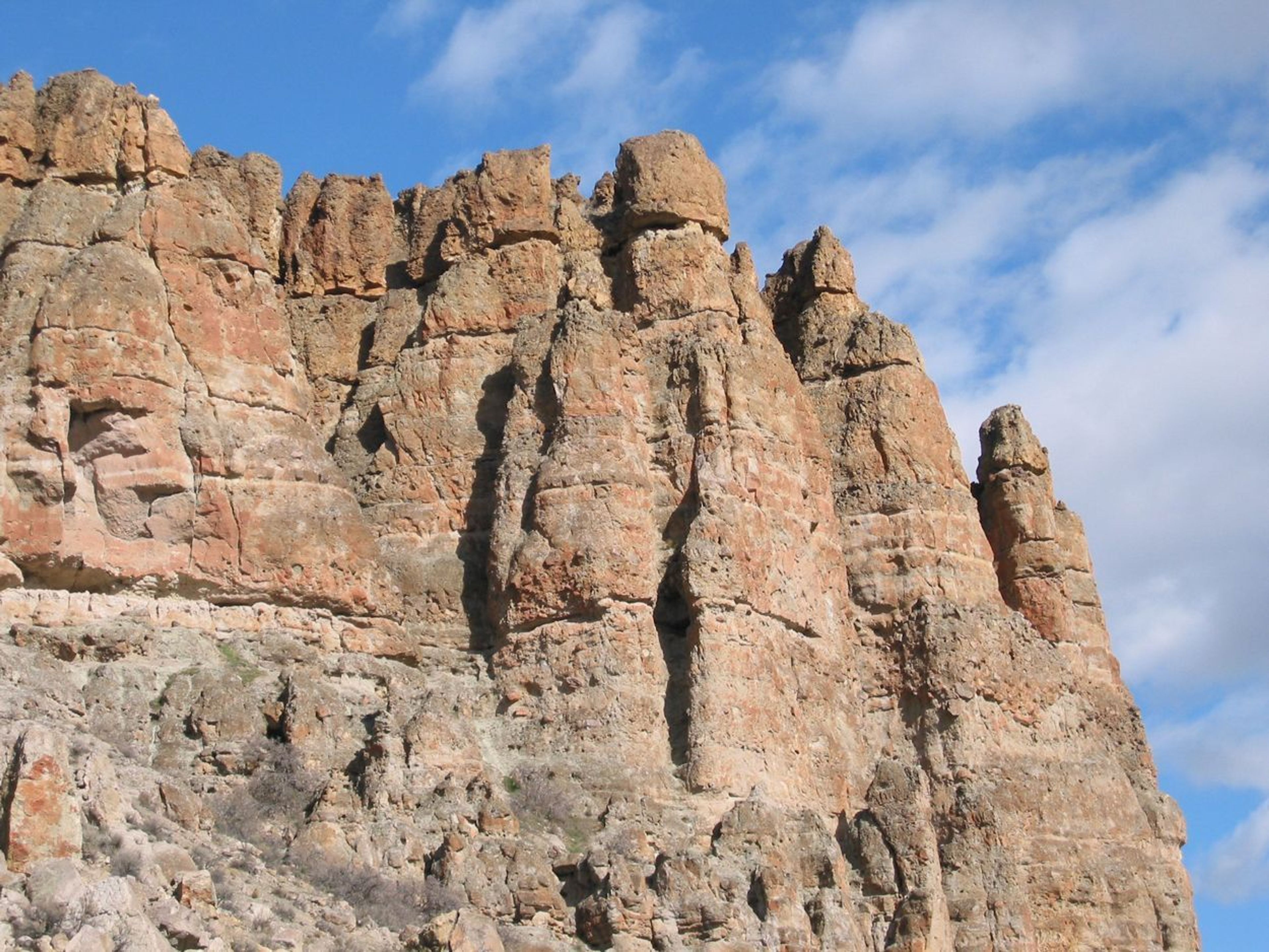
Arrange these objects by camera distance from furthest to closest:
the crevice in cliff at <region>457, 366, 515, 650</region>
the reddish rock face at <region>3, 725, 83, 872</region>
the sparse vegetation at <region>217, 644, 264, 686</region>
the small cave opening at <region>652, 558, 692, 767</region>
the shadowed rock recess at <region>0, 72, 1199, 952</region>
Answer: the crevice in cliff at <region>457, 366, 515, 650</region>, the small cave opening at <region>652, 558, 692, 767</region>, the sparse vegetation at <region>217, 644, 264, 686</region>, the shadowed rock recess at <region>0, 72, 1199, 952</region>, the reddish rock face at <region>3, 725, 83, 872</region>

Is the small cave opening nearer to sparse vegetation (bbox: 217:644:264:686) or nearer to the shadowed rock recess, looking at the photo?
the shadowed rock recess

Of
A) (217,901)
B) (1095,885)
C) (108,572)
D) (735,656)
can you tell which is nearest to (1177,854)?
(1095,885)

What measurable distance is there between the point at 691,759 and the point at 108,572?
8668mm

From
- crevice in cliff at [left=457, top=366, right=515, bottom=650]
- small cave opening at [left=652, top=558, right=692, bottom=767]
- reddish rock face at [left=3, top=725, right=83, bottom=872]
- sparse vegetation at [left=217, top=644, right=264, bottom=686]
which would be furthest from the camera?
crevice in cliff at [left=457, top=366, right=515, bottom=650]

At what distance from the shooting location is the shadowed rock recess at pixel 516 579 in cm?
2966

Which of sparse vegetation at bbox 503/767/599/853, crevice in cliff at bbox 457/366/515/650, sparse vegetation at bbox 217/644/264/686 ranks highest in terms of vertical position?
crevice in cliff at bbox 457/366/515/650

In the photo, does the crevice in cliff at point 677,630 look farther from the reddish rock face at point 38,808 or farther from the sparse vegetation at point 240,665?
the reddish rock face at point 38,808

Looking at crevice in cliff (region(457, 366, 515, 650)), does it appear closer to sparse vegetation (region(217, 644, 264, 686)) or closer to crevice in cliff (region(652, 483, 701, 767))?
crevice in cliff (region(652, 483, 701, 767))

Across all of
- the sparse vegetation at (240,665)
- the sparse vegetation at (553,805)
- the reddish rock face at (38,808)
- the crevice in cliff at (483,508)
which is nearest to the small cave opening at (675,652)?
the sparse vegetation at (553,805)

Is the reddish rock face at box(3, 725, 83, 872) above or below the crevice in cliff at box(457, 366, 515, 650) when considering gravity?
below

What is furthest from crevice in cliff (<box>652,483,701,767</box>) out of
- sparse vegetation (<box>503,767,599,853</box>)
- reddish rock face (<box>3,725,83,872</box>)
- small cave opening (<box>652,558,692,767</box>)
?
reddish rock face (<box>3,725,83,872</box>)

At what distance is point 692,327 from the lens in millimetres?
38781

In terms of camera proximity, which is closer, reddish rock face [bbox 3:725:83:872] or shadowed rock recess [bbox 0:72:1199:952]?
reddish rock face [bbox 3:725:83:872]

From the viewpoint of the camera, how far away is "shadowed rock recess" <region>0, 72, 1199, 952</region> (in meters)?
29.7
